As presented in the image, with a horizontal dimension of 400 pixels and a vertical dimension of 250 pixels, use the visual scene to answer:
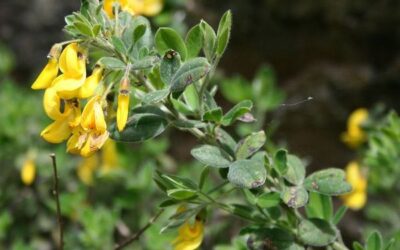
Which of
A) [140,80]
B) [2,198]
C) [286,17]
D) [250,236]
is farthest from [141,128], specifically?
[286,17]

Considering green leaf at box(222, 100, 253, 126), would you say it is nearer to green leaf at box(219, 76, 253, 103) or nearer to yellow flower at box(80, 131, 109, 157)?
yellow flower at box(80, 131, 109, 157)

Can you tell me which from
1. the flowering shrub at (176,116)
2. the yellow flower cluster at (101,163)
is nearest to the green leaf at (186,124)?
the flowering shrub at (176,116)

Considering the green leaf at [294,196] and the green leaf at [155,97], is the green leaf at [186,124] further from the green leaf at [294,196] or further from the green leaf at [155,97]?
the green leaf at [294,196]

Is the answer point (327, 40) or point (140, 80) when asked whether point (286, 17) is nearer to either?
point (327, 40)

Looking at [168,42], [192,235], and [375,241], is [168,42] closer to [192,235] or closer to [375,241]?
[192,235]

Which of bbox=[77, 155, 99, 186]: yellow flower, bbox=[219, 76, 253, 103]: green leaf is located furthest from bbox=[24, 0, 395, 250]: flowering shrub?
bbox=[77, 155, 99, 186]: yellow flower

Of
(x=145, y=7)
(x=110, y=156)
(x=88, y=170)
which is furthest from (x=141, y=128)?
(x=88, y=170)
